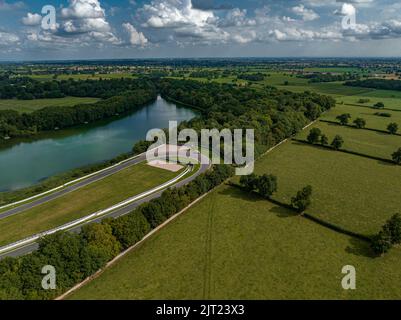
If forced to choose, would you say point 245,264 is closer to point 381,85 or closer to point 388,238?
point 388,238

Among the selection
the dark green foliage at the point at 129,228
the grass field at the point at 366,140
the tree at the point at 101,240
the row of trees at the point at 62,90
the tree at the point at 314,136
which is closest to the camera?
the tree at the point at 101,240

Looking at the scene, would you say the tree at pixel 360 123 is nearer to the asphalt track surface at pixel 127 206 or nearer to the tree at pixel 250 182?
the asphalt track surface at pixel 127 206

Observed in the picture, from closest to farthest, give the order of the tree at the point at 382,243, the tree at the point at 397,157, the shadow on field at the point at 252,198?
the tree at the point at 382,243 → the shadow on field at the point at 252,198 → the tree at the point at 397,157

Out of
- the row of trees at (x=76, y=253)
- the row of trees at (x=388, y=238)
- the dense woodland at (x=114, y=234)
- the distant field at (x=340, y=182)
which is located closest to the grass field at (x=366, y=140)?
the distant field at (x=340, y=182)

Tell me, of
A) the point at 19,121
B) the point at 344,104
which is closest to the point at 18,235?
the point at 19,121

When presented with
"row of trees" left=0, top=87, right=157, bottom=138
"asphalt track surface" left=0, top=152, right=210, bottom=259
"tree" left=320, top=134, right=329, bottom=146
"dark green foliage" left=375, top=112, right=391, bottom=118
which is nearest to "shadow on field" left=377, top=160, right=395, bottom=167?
"tree" left=320, top=134, right=329, bottom=146

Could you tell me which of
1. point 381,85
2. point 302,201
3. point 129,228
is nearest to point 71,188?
point 129,228
